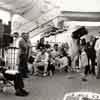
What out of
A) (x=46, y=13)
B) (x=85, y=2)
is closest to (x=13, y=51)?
(x=46, y=13)

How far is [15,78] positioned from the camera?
1.60 m

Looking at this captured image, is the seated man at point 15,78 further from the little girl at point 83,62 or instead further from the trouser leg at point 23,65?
the little girl at point 83,62

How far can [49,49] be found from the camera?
→ 167 centimetres

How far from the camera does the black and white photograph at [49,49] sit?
5.26 ft

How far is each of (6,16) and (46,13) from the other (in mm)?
283

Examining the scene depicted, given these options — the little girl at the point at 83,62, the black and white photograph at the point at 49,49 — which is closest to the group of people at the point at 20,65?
the black and white photograph at the point at 49,49

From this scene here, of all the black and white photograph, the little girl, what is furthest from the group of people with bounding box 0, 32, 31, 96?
the little girl

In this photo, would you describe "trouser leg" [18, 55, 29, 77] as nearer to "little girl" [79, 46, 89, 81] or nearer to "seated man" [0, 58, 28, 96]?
"seated man" [0, 58, 28, 96]

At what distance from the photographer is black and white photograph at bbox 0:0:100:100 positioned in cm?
160

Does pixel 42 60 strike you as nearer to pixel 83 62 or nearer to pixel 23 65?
pixel 23 65

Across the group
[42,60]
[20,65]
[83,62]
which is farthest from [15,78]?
[83,62]

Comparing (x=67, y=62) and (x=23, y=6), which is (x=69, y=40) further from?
(x=23, y=6)

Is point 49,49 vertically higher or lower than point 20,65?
higher

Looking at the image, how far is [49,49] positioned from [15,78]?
1.04 ft
